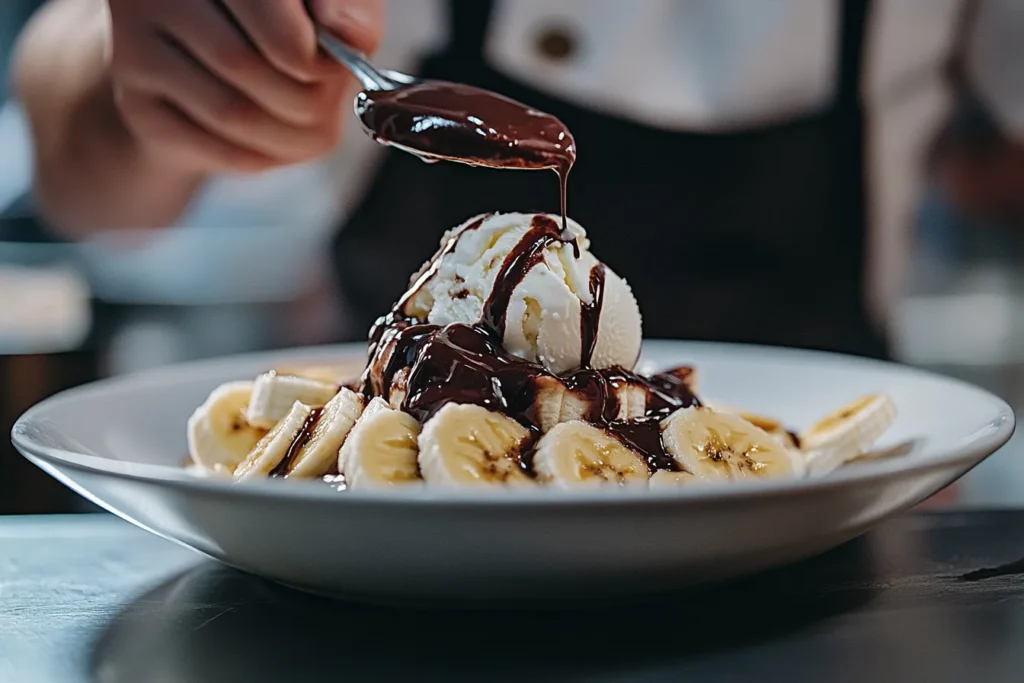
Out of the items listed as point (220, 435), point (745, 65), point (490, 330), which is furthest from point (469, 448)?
point (745, 65)

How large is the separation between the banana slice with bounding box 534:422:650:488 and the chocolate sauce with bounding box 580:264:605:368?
0.20 metres

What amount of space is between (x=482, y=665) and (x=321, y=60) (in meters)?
1.02

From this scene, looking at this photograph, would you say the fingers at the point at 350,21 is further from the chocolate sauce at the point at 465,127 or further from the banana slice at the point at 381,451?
the banana slice at the point at 381,451

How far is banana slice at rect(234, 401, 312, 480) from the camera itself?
122 cm

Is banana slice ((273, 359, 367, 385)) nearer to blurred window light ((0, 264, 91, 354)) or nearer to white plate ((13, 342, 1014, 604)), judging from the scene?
white plate ((13, 342, 1014, 604))

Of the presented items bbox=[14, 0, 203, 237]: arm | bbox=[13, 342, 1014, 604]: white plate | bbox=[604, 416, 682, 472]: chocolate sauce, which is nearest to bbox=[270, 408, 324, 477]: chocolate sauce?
bbox=[13, 342, 1014, 604]: white plate

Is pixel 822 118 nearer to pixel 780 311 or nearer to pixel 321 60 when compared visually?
pixel 780 311

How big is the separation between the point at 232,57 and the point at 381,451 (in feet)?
2.63

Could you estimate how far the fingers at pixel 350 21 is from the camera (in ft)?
5.00

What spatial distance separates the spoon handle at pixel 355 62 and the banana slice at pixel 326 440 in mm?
425

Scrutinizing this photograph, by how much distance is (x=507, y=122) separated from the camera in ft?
4.30

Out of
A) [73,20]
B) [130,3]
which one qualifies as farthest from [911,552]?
[73,20]

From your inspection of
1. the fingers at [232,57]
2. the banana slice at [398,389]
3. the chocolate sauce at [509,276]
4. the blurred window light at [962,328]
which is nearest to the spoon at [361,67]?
the fingers at [232,57]

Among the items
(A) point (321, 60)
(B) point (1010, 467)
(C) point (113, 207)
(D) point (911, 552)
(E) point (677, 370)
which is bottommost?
(B) point (1010, 467)
